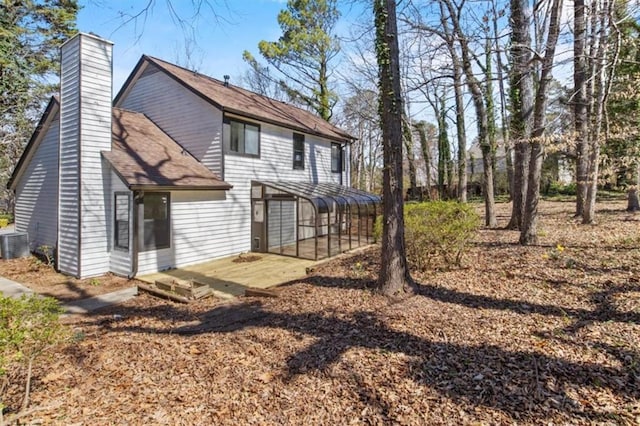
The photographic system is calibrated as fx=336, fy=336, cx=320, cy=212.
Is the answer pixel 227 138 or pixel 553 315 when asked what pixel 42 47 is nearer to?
pixel 227 138

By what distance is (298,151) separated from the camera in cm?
1358

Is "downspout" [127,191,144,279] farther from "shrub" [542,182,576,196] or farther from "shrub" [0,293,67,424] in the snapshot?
"shrub" [542,182,576,196]

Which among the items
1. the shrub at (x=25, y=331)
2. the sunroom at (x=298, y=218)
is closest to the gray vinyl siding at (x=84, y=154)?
the sunroom at (x=298, y=218)

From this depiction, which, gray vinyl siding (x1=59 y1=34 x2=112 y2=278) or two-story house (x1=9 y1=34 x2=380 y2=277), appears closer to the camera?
gray vinyl siding (x1=59 y1=34 x2=112 y2=278)

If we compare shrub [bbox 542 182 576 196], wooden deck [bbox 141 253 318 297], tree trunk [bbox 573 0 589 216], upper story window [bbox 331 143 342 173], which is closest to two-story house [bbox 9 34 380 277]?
wooden deck [bbox 141 253 318 297]

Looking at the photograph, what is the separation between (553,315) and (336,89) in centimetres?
1943

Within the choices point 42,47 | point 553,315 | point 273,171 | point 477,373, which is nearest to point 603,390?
point 477,373

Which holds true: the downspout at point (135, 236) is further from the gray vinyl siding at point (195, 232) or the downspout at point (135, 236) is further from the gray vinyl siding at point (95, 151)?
the gray vinyl siding at point (95, 151)

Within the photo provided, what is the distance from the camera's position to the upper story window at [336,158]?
51.6 feet

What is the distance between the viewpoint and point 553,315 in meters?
4.30

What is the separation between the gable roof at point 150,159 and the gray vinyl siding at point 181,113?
0.88 feet

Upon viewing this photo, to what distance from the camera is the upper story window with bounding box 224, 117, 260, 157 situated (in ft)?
34.8

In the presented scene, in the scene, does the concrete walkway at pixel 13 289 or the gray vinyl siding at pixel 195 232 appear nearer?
the concrete walkway at pixel 13 289

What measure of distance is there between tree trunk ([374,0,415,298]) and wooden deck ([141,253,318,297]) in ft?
10.2
